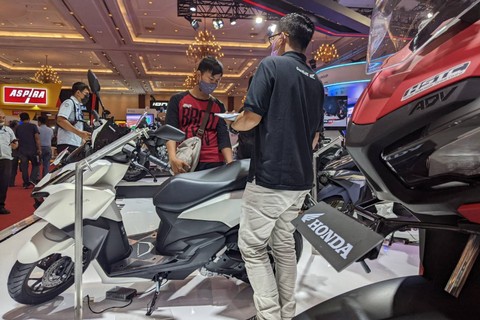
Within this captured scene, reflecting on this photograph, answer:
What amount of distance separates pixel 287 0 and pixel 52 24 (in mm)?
9000

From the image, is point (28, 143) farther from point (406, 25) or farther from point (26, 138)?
point (406, 25)

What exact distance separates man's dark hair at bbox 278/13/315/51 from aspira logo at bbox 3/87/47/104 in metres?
16.9

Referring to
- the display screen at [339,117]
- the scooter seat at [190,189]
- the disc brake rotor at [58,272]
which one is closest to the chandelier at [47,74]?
the display screen at [339,117]

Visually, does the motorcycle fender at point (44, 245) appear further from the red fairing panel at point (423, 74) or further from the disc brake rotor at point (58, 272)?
the red fairing panel at point (423, 74)

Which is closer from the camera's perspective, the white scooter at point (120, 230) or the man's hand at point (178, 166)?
the white scooter at point (120, 230)

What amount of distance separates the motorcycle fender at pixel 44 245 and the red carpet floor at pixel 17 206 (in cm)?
247

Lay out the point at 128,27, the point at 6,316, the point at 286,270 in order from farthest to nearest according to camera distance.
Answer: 1. the point at 128,27
2. the point at 6,316
3. the point at 286,270

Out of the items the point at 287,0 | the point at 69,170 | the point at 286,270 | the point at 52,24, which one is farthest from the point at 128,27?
the point at 286,270

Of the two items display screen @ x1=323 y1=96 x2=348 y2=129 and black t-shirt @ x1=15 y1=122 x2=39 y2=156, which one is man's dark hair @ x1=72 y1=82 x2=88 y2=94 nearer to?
display screen @ x1=323 y1=96 x2=348 y2=129

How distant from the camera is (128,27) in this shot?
1197cm

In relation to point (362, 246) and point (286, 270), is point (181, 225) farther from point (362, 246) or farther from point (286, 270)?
point (362, 246)

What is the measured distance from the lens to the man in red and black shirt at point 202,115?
8.21 ft

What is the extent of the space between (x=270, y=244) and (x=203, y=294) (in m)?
0.79

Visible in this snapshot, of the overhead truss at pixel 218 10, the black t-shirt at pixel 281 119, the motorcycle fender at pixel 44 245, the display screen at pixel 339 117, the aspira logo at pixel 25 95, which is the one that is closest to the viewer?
the black t-shirt at pixel 281 119
